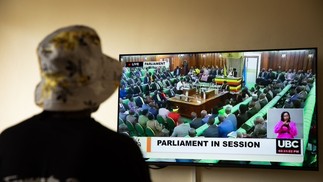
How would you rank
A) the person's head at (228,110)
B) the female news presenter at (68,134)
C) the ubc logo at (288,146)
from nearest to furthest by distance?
the female news presenter at (68,134) < the ubc logo at (288,146) < the person's head at (228,110)

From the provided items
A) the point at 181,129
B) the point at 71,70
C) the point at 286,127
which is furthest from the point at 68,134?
the point at 286,127

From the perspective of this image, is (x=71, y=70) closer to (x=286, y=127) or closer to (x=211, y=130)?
(x=211, y=130)

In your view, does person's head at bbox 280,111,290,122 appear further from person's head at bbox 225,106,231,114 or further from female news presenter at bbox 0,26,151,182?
female news presenter at bbox 0,26,151,182

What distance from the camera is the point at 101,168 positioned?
89 cm

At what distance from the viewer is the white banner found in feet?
6.91

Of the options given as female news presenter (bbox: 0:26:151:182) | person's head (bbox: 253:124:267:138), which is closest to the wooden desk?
person's head (bbox: 253:124:267:138)

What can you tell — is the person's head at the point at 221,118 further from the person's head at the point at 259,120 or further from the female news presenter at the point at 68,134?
the female news presenter at the point at 68,134

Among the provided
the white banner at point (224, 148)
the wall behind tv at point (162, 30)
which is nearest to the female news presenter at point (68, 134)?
the white banner at point (224, 148)

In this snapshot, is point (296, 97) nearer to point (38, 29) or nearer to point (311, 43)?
point (311, 43)

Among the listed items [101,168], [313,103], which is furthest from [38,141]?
[313,103]

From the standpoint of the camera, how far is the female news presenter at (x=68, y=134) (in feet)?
2.87

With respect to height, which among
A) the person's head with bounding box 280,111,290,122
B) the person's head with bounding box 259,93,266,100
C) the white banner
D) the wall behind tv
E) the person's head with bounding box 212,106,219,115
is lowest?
the white banner

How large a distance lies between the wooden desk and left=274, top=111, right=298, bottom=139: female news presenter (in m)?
0.35

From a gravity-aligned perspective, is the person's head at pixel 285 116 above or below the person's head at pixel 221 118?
above
